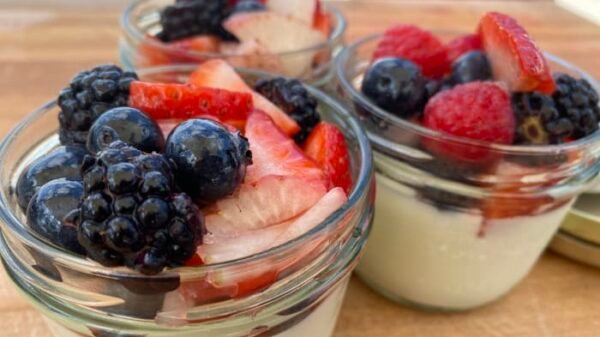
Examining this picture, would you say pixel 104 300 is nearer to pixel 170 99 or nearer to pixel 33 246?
pixel 33 246

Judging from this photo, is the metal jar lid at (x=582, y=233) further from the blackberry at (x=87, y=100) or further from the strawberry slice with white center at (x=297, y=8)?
the blackberry at (x=87, y=100)

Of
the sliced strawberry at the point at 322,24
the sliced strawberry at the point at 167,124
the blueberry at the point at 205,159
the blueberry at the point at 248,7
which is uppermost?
the blueberry at the point at 205,159

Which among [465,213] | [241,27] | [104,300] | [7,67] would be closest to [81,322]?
[104,300]

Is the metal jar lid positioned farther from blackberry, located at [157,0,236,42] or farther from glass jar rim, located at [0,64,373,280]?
blackberry, located at [157,0,236,42]

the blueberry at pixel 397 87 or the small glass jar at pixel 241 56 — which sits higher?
the blueberry at pixel 397 87

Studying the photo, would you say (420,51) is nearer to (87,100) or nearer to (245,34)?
(245,34)

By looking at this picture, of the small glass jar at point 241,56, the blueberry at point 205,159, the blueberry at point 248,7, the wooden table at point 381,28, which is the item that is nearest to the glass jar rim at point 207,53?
the small glass jar at point 241,56

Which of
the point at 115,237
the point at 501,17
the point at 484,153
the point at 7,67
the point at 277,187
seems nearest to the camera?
the point at 115,237
